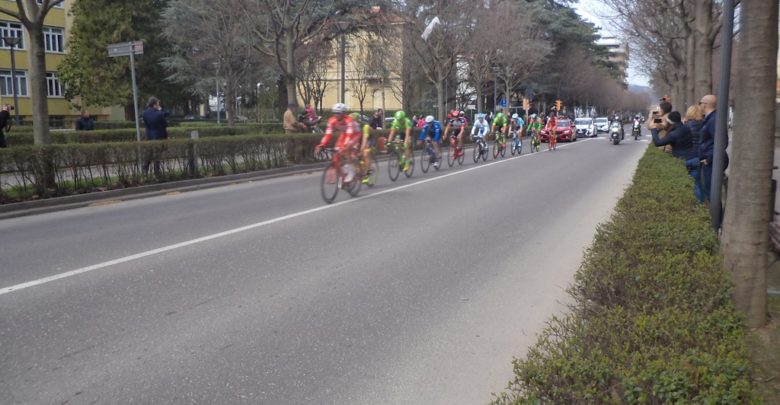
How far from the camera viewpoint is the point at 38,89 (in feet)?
48.6

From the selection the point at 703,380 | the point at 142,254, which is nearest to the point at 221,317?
the point at 142,254

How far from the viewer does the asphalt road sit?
4195mm

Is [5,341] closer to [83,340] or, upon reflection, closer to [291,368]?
[83,340]

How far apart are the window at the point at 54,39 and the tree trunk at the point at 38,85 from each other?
134 ft

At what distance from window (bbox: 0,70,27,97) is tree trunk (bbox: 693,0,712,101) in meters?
45.2

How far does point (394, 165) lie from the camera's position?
17266 mm

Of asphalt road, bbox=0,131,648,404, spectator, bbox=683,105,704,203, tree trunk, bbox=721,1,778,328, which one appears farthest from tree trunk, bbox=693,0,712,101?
tree trunk, bbox=721,1,778,328

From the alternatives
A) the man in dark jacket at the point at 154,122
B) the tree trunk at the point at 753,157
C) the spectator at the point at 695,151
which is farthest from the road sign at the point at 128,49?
the tree trunk at the point at 753,157

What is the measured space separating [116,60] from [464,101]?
30052 millimetres

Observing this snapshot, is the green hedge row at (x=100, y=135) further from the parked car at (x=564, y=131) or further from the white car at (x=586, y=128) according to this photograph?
the white car at (x=586, y=128)

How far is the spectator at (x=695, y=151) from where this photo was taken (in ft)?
30.4

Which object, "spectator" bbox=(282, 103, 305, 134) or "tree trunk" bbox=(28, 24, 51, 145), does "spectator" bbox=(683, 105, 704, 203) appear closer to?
"tree trunk" bbox=(28, 24, 51, 145)

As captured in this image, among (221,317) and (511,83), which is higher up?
(511,83)

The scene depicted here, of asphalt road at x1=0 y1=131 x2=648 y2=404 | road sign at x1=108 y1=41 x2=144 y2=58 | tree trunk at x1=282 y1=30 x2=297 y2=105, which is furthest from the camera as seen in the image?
tree trunk at x1=282 y1=30 x2=297 y2=105
